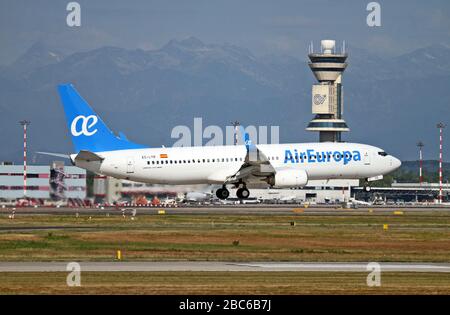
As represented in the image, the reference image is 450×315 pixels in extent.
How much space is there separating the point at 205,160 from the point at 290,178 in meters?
6.79

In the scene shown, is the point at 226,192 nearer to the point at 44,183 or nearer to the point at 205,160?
the point at 205,160

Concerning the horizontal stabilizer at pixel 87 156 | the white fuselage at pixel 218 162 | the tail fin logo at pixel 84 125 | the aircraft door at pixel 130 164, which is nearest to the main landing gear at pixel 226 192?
the white fuselage at pixel 218 162

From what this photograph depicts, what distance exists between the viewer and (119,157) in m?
93.9

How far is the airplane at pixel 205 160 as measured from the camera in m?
94.3

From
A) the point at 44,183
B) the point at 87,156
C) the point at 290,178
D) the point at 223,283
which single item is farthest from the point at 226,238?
the point at 44,183

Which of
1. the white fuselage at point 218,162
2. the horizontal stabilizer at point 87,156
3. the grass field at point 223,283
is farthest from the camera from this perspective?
the white fuselage at point 218,162

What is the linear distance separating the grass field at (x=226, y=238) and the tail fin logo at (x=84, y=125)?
9309mm

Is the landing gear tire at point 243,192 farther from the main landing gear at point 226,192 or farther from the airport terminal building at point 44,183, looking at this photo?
the airport terminal building at point 44,183

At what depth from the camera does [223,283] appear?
4534 centimetres

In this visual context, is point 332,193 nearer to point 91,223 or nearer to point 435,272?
point 91,223
